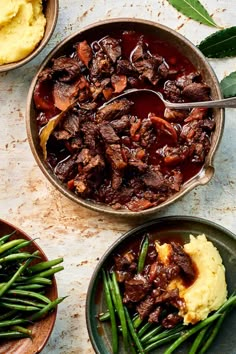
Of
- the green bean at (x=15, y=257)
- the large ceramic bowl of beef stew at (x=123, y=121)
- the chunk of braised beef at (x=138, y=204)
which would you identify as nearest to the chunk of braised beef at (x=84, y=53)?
the large ceramic bowl of beef stew at (x=123, y=121)

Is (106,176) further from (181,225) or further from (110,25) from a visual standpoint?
(110,25)

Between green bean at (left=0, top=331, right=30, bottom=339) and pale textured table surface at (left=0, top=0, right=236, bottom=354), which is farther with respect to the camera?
pale textured table surface at (left=0, top=0, right=236, bottom=354)

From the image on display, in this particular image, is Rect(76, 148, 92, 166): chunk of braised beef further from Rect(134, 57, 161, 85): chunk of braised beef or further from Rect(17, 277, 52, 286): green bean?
Rect(17, 277, 52, 286): green bean

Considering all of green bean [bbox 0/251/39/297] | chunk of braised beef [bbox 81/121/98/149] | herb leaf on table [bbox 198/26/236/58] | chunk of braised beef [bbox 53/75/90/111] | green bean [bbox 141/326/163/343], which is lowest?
green bean [bbox 141/326/163/343]

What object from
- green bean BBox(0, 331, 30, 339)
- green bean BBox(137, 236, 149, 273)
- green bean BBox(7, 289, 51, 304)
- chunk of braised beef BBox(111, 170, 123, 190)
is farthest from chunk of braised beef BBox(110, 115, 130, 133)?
green bean BBox(0, 331, 30, 339)

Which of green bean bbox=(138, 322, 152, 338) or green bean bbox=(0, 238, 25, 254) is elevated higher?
green bean bbox=(0, 238, 25, 254)

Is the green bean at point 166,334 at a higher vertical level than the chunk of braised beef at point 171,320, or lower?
lower

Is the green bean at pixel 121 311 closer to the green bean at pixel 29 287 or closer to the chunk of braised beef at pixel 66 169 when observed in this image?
the green bean at pixel 29 287
